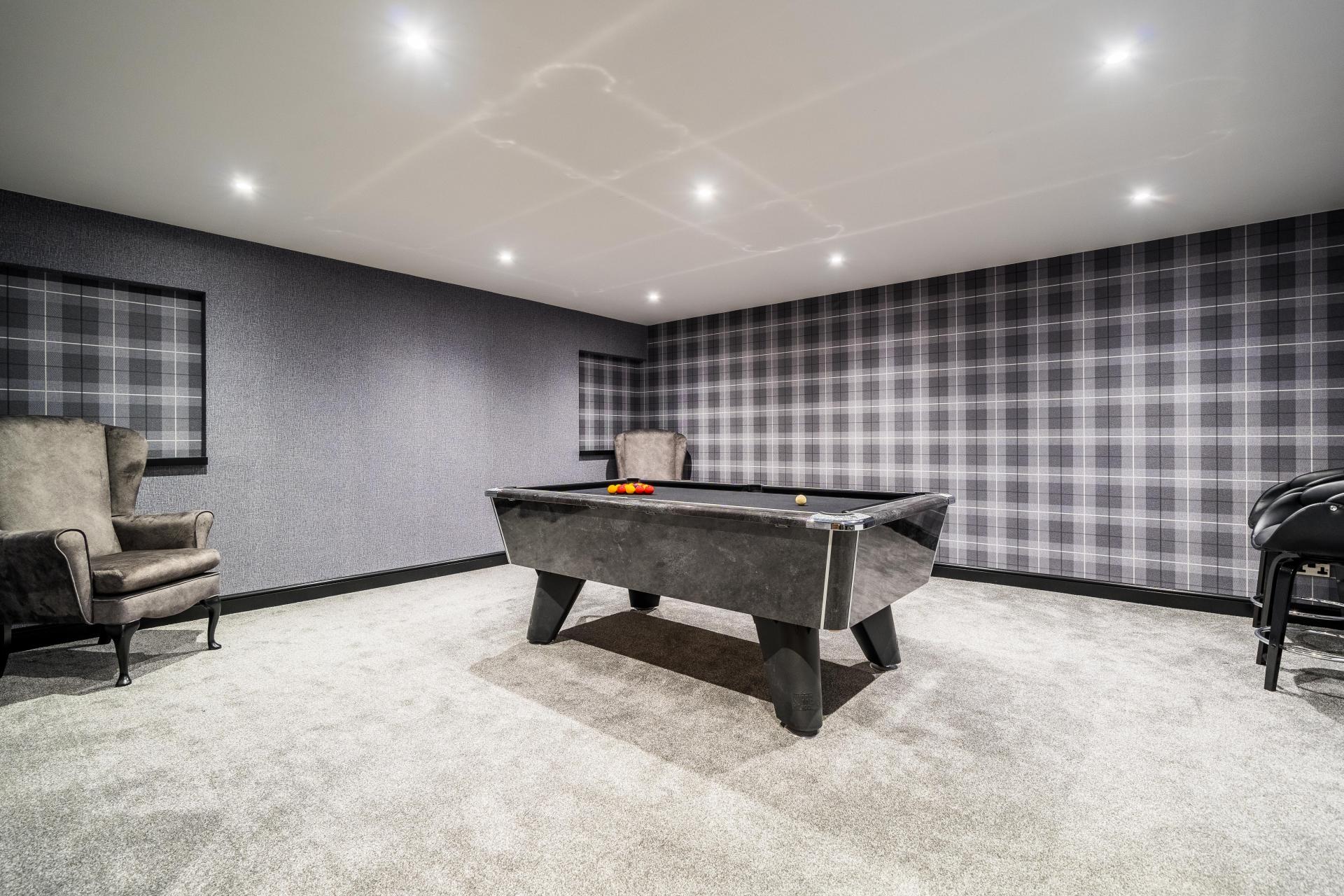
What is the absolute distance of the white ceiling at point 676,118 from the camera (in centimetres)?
183

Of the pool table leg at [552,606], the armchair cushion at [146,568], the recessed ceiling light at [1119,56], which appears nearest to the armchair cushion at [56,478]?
the armchair cushion at [146,568]

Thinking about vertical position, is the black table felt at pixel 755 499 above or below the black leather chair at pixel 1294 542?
above

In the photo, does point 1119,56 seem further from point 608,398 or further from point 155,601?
point 608,398

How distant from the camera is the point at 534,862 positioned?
1463 mm

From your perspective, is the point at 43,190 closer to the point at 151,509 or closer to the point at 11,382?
the point at 11,382

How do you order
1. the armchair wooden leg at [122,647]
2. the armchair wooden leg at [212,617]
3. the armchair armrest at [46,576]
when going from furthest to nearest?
Answer: 1. the armchair wooden leg at [212,617]
2. the armchair wooden leg at [122,647]
3. the armchair armrest at [46,576]

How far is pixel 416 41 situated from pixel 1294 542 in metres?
3.76

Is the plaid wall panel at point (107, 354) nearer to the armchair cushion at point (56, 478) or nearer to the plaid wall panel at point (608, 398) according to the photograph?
the armchair cushion at point (56, 478)

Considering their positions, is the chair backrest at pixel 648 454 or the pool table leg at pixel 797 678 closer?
the pool table leg at pixel 797 678

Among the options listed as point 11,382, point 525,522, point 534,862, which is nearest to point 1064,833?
point 534,862

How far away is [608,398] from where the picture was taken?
6348mm

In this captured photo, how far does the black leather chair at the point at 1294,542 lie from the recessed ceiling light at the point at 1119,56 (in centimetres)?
186

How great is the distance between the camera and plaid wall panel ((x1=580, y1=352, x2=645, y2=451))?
19.9 feet

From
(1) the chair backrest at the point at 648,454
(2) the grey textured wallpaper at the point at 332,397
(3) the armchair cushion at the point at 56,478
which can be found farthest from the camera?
(1) the chair backrest at the point at 648,454
